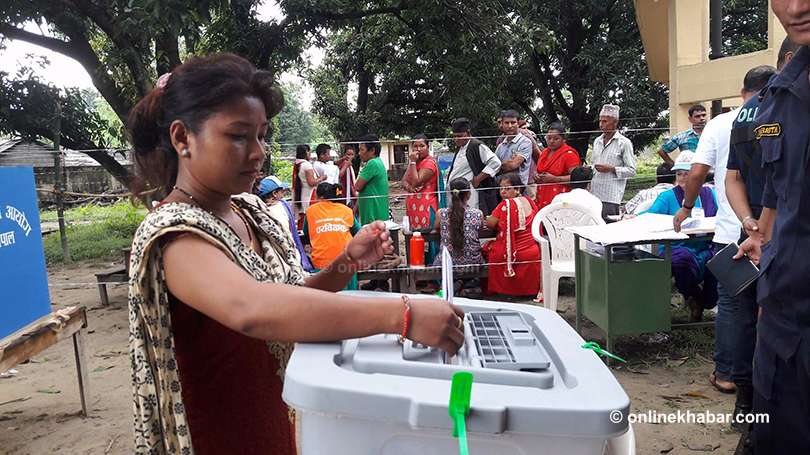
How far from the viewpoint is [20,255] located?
3021 mm

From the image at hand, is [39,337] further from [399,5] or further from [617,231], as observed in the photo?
[399,5]

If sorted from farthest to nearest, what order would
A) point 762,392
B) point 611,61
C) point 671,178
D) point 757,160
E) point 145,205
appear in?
1. point 611,61
2. point 671,178
3. point 757,160
4. point 762,392
5. point 145,205

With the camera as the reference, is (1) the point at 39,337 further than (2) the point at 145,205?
Yes

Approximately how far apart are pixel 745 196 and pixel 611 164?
3392 millimetres

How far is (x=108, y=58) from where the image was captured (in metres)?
7.58

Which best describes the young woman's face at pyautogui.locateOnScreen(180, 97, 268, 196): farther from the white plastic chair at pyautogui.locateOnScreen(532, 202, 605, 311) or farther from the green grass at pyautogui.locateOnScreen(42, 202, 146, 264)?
the green grass at pyautogui.locateOnScreen(42, 202, 146, 264)

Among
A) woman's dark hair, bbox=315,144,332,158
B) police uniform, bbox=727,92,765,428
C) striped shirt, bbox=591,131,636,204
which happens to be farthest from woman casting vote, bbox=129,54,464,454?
woman's dark hair, bbox=315,144,332,158

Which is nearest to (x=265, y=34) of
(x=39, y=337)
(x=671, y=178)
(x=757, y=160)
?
(x=671, y=178)

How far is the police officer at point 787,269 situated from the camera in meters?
1.31

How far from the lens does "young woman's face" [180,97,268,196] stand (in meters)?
1.06

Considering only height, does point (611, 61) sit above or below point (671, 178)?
above

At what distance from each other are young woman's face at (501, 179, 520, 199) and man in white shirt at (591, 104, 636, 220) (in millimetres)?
940

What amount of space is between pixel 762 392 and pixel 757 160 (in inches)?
50.3

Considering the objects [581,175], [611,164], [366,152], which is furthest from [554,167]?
[366,152]
